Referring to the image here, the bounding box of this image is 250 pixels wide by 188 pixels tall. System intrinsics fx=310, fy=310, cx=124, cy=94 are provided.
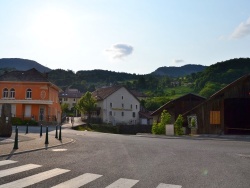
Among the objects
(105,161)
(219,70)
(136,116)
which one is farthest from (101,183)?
(219,70)

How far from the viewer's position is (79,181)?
767 cm

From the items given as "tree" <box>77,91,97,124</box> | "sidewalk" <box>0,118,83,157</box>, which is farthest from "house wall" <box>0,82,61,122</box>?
"sidewalk" <box>0,118,83,157</box>

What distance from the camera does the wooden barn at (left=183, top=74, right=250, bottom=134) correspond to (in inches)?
1214

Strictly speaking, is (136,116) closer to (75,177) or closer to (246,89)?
(246,89)

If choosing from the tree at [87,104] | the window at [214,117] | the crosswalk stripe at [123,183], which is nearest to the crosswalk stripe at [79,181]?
the crosswalk stripe at [123,183]

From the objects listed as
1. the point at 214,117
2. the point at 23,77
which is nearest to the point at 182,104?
the point at 214,117

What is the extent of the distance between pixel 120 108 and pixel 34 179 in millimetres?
68247

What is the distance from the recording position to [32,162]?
10.2 m

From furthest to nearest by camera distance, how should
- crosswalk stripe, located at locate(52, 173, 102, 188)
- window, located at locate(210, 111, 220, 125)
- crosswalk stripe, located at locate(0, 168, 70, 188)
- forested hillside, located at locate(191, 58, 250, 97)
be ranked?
forested hillside, located at locate(191, 58, 250, 97)
window, located at locate(210, 111, 220, 125)
crosswalk stripe, located at locate(52, 173, 102, 188)
crosswalk stripe, located at locate(0, 168, 70, 188)

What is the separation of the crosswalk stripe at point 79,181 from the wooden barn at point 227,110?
2493 cm

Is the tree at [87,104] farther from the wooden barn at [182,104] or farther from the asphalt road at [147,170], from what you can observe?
the asphalt road at [147,170]

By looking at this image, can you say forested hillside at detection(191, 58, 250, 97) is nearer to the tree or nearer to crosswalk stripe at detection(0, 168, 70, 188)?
the tree

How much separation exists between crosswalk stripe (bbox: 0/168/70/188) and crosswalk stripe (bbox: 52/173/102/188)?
70 cm

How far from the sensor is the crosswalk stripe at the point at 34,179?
7.08m
